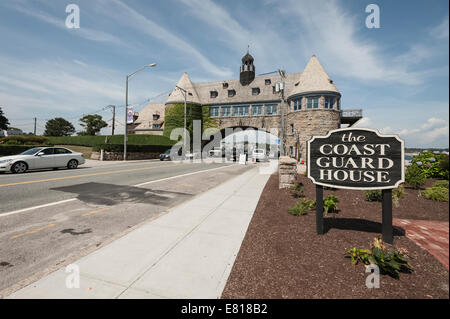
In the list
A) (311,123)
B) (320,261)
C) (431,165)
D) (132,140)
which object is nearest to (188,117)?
(132,140)

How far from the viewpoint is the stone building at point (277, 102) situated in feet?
98.0

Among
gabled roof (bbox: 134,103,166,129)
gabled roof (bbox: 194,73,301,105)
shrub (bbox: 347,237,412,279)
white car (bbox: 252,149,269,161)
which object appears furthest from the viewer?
gabled roof (bbox: 134,103,166,129)

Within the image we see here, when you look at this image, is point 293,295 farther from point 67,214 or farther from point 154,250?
point 67,214

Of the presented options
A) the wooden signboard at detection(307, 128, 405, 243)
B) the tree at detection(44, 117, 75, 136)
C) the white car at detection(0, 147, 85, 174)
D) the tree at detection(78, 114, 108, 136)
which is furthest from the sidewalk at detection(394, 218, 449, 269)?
the tree at detection(44, 117, 75, 136)

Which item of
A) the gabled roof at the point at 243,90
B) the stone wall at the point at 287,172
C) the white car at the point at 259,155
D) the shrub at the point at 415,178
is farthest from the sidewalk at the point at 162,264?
the gabled roof at the point at 243,90

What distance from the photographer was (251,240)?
423 cm

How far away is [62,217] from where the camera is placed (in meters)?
5.50

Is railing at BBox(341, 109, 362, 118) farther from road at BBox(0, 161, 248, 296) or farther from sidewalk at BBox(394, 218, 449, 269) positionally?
sidewalk at BBox(394, 218, 449, 269)

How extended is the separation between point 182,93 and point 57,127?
64.5 meters

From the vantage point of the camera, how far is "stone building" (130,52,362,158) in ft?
98.0

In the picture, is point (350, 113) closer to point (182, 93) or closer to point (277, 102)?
point (277, 102)

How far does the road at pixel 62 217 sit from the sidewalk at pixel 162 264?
1.33 ft

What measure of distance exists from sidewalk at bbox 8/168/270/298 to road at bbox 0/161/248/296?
404 mm
